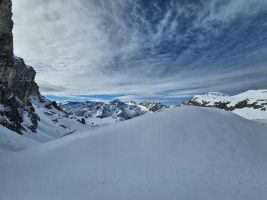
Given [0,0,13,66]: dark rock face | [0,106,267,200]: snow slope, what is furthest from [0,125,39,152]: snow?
[0,0,13,66]: dark rock face

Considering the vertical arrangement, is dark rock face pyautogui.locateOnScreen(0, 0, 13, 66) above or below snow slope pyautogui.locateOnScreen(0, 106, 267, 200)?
above

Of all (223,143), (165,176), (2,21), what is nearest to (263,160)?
(223,143)

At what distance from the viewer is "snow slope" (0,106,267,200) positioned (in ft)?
55.5

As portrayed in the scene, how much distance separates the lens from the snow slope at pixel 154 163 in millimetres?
16906

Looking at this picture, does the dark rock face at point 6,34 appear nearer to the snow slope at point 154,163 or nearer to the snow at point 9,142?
the snow at point 9,142

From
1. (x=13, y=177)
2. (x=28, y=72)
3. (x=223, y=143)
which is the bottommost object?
(x=13, y=177)

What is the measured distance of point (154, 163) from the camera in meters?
20.9

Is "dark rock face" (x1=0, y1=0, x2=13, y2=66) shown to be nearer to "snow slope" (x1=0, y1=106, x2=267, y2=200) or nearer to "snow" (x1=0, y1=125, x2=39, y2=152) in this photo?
"snow" (x1=0, y1=125, x2=39, y2=152)

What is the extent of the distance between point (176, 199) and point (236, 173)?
18.1 feet

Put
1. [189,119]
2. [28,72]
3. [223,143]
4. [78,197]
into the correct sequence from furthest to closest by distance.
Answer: [28,72]
[189,119]
[223,143]
[78,197]

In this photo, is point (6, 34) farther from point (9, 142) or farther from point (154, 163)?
point (154, 163)

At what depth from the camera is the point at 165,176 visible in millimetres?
18812

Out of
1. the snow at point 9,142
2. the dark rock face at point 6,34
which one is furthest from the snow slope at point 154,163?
the dark rock face at point 6,34

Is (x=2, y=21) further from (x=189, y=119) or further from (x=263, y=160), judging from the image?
(x=263, y=160)
